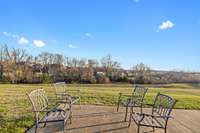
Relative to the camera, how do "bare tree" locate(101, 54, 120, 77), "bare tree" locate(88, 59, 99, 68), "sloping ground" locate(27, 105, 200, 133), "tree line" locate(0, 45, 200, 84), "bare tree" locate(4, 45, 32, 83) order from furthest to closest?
1. "bare tree" locate(101, 54, 120, 77)
2. "bare tree" locate(88, 59, 99, 68)
3. "bare tree" locate(4, 45, 32, 83)
4. "tree line" locate(0, 45, 200, 84)
5. "sloping ground" locate(27, 105, 200, 133)

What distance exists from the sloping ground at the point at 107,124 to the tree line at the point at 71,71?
16213 millimetres

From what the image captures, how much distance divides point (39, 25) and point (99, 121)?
9.59 metres

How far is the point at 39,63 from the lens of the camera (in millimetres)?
23938

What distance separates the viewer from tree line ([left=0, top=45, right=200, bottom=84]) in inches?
905

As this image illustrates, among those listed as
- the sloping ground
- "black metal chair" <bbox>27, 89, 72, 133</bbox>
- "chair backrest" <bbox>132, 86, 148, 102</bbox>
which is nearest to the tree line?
the sloping ground

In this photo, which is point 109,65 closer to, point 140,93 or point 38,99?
point 140,93

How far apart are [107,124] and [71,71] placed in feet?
58.3

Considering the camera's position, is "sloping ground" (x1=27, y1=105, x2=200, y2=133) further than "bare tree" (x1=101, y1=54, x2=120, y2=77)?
No

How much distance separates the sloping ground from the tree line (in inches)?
638

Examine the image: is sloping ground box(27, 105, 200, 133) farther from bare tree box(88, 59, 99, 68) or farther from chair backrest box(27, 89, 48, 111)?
bare tree box(88, 59, 99, 68)

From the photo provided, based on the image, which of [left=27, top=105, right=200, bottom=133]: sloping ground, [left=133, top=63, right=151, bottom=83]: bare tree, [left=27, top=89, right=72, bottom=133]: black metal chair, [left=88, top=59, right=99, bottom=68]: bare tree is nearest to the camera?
[left=27, top=89, right=72, bottom=133]: black metal chair

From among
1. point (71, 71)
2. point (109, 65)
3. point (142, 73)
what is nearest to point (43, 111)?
point (71, 71)

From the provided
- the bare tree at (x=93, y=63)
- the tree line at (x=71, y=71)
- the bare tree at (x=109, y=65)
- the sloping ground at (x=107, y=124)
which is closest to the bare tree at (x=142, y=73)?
the tree line at (x=71, y=71)

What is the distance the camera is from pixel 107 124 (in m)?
5.21
